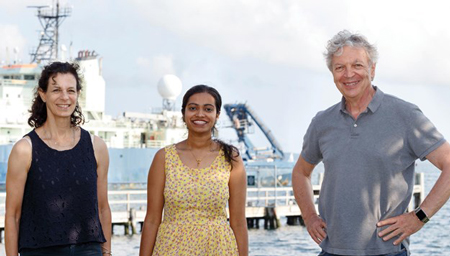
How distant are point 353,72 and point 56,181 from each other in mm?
1672

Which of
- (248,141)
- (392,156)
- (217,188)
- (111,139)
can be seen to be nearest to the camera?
(392,156)

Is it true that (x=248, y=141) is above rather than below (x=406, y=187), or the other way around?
above

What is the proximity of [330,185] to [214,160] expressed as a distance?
81 centimetres

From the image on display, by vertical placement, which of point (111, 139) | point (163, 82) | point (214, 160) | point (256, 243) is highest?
point (163, 82)

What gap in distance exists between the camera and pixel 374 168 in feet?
13.3

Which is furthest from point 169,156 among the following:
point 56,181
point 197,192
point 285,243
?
point 285,243

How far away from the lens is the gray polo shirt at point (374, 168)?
404 cm

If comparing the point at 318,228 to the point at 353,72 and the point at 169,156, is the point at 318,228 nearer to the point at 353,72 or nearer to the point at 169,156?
the point at 353,72

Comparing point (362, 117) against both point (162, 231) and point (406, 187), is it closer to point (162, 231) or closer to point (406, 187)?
point (406, 187)

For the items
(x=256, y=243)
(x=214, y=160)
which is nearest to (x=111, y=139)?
(x=256, y=243)

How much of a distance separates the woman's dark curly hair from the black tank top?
0.14m

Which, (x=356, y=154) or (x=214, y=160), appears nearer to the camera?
(x=356, y=154)

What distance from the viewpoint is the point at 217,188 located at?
182 inches

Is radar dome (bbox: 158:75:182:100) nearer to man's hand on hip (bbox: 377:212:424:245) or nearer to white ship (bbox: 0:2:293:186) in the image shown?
white ship (bbox: 0:2:293:186)
